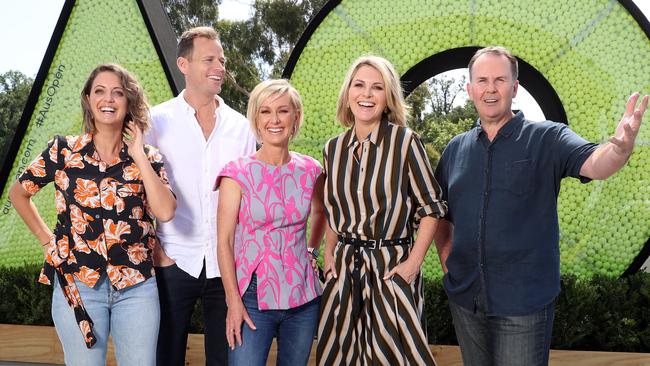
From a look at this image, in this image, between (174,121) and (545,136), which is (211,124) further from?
(545,136)

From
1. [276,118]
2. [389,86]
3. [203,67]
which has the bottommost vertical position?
[276,118]

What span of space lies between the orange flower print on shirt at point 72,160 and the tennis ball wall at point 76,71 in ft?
8.16

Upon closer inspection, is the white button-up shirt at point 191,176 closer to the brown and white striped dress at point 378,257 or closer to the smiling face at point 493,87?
the brown and white striped dress at point 378,257

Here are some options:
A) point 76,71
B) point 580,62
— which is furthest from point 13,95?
point 580,62

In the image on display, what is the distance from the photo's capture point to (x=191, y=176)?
3.04 m

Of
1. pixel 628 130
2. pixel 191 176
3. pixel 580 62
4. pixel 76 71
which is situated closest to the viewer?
pixel 628 130

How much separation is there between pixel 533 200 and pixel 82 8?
390 centimetres

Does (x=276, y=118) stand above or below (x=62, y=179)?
above

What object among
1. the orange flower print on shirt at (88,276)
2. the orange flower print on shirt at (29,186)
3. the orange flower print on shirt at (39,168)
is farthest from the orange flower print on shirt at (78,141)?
the orange flower print on shirt at (88,276)

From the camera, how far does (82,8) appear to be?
17.0ft

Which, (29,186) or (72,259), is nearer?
(72,259)

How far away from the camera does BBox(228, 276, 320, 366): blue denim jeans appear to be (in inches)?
102

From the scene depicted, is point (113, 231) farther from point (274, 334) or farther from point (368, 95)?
point (368, 95)

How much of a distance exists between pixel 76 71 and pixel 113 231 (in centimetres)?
304
